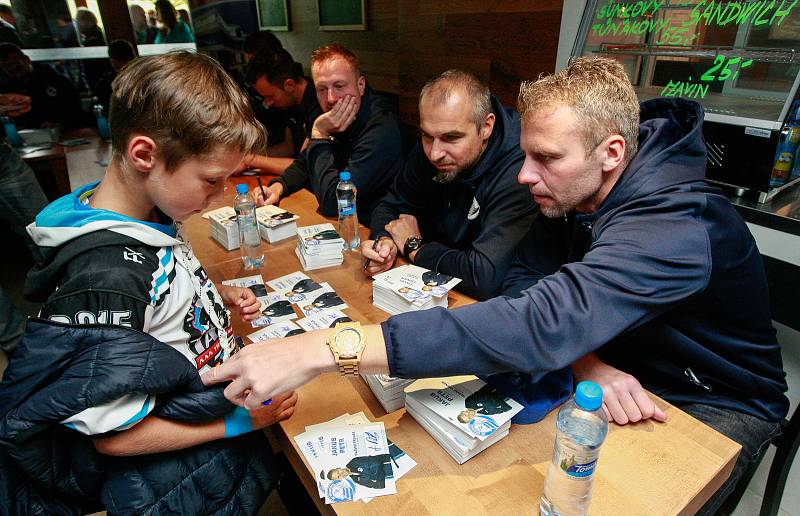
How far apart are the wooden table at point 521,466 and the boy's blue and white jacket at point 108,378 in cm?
22

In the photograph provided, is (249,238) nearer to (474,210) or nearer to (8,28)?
(474,210)

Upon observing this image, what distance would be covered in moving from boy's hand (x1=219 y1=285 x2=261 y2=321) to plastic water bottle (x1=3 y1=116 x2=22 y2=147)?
357 cm

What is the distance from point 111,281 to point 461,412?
71 cm

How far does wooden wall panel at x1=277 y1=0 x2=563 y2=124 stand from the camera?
2482 mm

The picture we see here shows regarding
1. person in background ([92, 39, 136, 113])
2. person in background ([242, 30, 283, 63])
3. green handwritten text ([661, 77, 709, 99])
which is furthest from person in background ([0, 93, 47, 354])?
green handwritten text ([661, 77, 709, 99])

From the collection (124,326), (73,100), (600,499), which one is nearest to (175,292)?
(124,326)

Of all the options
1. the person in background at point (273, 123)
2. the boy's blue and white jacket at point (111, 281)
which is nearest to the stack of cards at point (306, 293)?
the boy's blue and white jacket at point (111, 281)

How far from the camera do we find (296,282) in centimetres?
162

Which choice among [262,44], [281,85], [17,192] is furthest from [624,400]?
[17,192]

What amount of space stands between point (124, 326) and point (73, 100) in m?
4.74

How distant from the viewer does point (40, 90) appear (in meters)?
4.29

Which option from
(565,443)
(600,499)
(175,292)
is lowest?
(600,499)

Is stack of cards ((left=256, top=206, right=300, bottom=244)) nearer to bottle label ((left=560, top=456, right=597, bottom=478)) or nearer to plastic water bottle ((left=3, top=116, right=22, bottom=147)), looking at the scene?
bottle label ((left=560, top=456, right=597, bottom=478))

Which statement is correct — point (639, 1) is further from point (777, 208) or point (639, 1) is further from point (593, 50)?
point (777, 208)
